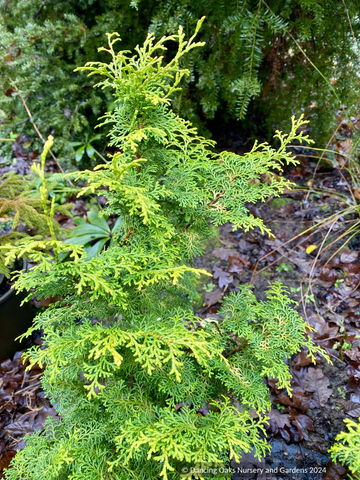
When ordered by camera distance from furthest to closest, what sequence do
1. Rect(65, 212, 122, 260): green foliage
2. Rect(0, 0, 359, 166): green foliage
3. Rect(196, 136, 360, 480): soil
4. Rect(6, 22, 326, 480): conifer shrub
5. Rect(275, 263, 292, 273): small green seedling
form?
1. Rect(65, 212, 122, 260): green foliage
2. Rect(275, 263, 292, 273): small green seedling
3. Rect(0, 0, 359, 166): green foliage
4. Rect(196, 136, 360, 480): soil
5. Rect(6, 22, 326, 480): conifer shrub

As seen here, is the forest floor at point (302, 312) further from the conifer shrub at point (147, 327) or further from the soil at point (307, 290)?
the conifer shrub at point (147, 327)

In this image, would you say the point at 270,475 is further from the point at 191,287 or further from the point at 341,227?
the point at 341,227

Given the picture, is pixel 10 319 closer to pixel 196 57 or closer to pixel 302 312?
pixel 302 312

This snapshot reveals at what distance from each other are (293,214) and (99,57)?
257 centimetres

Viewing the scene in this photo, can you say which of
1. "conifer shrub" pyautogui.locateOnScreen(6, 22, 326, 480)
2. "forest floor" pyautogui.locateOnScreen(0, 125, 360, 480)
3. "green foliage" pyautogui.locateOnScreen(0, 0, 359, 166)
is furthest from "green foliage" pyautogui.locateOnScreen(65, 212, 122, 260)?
"conifer shrub" pyautogui.locateOnScreen(6, 22, 326, 480)

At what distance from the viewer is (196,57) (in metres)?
2.37

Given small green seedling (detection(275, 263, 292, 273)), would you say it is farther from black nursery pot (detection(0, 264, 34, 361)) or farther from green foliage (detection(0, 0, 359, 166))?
black nursery pot (detection(0, 264, 34, 361))

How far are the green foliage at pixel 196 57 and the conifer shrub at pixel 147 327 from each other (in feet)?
4.00

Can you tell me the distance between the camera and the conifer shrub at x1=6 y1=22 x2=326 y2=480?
94 cm

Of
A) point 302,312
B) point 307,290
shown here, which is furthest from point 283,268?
point 302,312

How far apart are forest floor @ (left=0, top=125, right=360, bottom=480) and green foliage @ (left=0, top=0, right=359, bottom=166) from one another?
80cm

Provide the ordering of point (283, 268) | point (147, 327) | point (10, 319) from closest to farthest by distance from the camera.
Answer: point (147, 327) → point (10, 319) → point (283, 268)

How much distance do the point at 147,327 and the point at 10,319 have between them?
1.64 meters

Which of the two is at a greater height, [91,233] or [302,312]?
[91,233]
